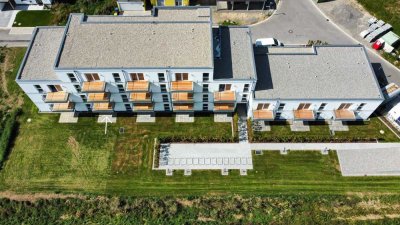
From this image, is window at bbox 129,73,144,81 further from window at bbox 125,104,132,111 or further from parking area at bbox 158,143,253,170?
parking area at bbox 158,143,253,170

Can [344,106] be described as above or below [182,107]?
below

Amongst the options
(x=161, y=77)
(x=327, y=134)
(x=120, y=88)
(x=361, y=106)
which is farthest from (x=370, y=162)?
(x=120, y=88)

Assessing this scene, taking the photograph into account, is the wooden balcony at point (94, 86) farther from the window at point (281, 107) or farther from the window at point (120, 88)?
the window at point (281, 107)

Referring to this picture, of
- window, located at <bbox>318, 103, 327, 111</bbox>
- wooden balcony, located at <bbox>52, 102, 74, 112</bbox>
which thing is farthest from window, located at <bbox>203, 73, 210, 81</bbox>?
wooden balcony, located at <bbox>52, 102, 74, 112</bbox>

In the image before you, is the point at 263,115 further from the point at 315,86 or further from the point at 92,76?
the point at 92,76

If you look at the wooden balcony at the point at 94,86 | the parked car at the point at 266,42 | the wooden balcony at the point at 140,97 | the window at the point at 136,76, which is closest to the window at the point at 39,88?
→ the wooden balcony at the point at 94,86
